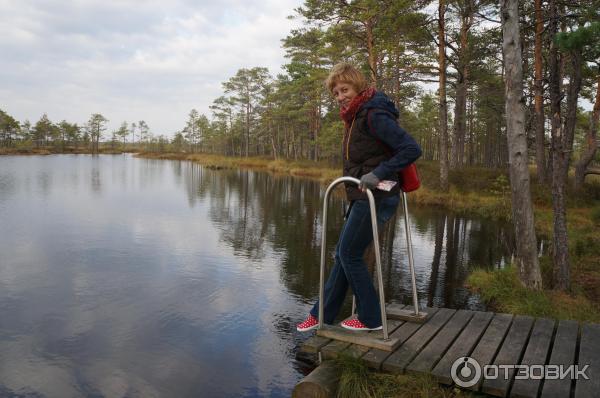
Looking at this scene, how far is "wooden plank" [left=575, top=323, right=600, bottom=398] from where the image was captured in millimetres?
2730

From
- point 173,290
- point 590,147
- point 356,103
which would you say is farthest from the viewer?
point 590,147

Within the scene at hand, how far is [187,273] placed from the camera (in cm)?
816

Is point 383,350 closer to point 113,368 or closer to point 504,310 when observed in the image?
point 113,368

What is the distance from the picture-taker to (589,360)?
3141 millimetres

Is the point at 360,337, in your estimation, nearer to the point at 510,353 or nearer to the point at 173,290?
the point at 510,353

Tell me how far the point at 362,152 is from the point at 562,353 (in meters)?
2.25

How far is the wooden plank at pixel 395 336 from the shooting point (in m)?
3.29

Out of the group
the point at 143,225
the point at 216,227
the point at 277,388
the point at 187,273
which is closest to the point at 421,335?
the point at 277,388

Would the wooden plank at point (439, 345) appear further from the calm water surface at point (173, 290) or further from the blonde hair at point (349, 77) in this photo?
the blonde hair at point (349, 77)

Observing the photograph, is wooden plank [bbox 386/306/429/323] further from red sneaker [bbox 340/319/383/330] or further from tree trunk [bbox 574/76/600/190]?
tree trunk [bbox 574/76/600/190]

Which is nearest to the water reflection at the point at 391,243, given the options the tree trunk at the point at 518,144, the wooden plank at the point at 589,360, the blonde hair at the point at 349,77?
the tree trunk at the point at 518,144

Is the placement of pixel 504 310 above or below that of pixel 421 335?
below

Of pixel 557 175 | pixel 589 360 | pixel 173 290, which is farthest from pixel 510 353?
pixel 173 290

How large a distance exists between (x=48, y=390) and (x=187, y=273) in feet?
13.4
